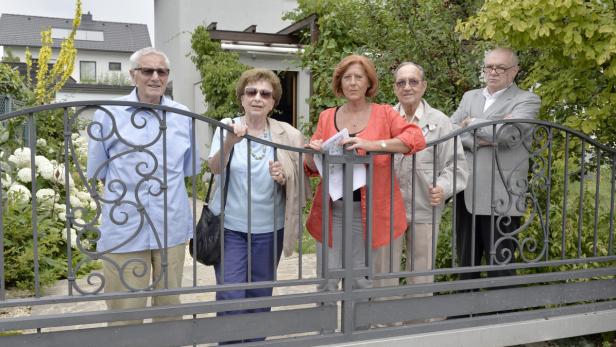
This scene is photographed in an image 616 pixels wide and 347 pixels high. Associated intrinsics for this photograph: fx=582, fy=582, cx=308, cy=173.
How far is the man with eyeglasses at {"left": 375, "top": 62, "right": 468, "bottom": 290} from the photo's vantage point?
131 inches

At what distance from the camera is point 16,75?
8.16 meters

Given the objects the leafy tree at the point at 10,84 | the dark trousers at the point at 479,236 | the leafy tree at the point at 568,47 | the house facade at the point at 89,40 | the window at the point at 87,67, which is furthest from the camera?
the house facade at the point at 89,40

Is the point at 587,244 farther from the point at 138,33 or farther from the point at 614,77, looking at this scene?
the point at 138,33

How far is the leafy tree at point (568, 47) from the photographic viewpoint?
343 centimetres

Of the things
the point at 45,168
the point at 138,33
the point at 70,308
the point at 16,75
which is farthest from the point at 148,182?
the point at 138,33

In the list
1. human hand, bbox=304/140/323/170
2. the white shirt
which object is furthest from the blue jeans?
the white shirt

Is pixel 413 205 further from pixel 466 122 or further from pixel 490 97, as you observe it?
pixel 490 97

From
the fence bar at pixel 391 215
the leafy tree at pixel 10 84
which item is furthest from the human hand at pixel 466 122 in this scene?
the leafy tree at pixel 10 84

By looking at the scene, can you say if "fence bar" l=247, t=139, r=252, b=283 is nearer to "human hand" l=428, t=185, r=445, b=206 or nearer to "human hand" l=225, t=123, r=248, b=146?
"human hand" l=225, t=123, r=248, b=146

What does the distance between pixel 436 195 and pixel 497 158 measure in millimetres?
434

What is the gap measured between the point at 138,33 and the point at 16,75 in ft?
159

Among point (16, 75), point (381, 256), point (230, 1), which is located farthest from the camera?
point (230, 1)

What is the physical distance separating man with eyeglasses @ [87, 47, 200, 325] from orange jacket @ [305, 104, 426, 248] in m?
0.68

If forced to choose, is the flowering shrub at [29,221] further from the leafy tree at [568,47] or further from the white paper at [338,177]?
the leafy tree at [568,47]
